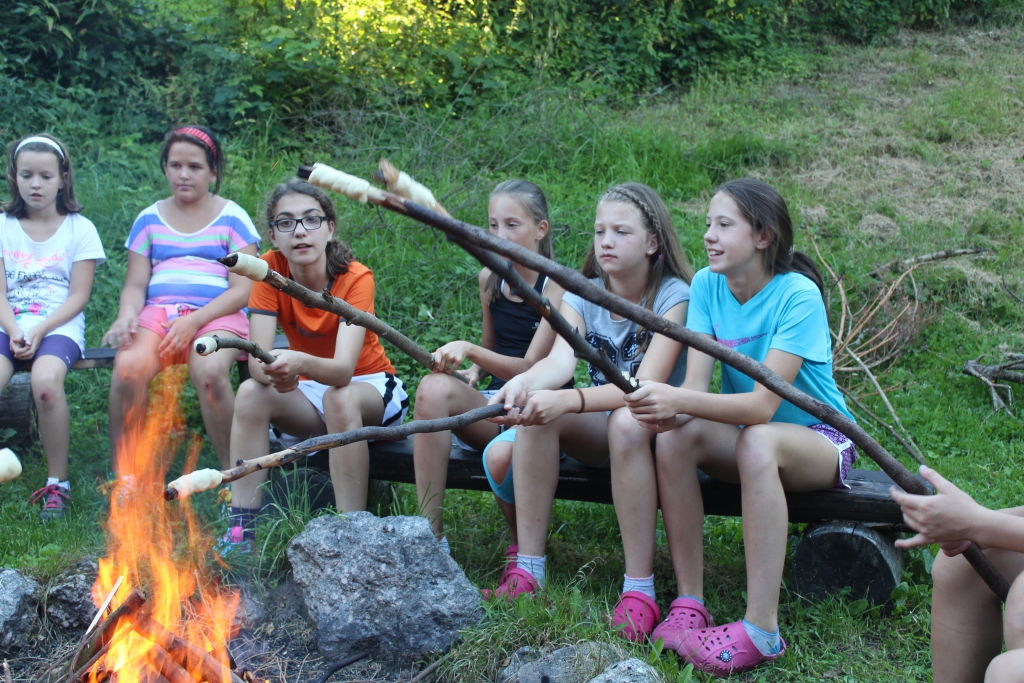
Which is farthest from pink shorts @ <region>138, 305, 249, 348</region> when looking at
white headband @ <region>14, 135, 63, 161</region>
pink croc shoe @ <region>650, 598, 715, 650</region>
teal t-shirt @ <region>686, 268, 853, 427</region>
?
pink croc shoe @ <region>650, 598, 715, 650</region>

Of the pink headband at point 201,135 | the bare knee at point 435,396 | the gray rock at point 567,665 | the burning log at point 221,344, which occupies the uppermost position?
the pink headband at point 201,135

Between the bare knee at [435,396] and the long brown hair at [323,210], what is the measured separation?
2.44ft

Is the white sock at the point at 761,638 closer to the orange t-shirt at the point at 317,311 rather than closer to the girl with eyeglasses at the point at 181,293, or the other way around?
the orange t-shirt at the point at 317,311

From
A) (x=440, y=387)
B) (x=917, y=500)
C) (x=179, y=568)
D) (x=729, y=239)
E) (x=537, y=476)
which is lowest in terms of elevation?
(x=179, y=568)

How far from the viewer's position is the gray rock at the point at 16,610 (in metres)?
2.78

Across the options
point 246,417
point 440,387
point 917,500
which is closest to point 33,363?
point 246,417

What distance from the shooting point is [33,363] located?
412cm

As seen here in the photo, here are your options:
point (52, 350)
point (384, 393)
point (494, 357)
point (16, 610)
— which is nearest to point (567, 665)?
point (494, 357)

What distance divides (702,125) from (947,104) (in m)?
2.33

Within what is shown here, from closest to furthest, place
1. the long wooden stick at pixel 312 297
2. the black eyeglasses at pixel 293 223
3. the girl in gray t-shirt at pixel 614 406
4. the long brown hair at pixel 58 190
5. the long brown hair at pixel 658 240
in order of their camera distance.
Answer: the long wooden stick at pixel 312 297 < the girl in gray t-shirt at pixel 614 406 < the long brown hair at pixel 658 240 < the black eyeglasses at pixel 293 223 < the long brown hair at pixel 58 190

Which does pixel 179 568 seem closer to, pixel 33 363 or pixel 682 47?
pixel 33 363

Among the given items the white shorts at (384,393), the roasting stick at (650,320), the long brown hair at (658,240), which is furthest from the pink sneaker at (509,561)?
the roasting stick at (650,320)

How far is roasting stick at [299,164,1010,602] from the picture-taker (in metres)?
1.57

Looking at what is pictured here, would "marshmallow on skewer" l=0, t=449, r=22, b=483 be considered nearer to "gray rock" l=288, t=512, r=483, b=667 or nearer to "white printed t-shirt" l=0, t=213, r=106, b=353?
"gray rock" l=288, t=512, r=483, b=667
